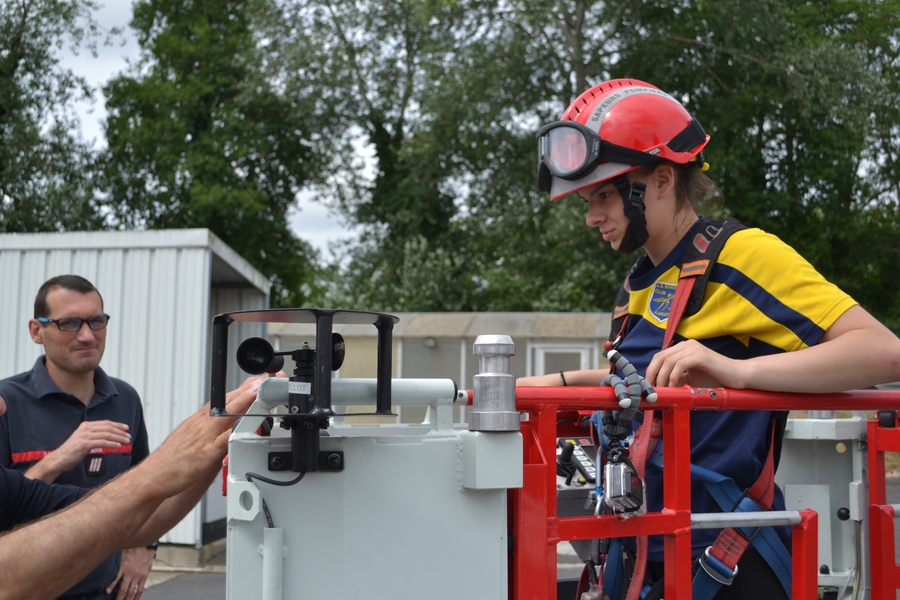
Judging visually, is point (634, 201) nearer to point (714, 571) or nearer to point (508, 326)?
point (714, 571)

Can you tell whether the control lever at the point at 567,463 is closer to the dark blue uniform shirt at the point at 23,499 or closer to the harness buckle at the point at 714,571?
the harness buckle at the point at 714,571

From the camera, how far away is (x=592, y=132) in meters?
2.11

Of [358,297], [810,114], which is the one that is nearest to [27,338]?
[358,297]

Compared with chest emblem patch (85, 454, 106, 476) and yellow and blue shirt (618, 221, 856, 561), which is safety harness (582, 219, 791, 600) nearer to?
yellow and blue shirt (618, 221, 856, 561)

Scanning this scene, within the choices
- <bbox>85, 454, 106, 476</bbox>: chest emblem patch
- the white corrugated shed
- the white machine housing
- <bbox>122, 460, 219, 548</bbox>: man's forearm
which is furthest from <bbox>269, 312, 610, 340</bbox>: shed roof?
the white machine housing

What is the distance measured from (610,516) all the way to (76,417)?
114 inches

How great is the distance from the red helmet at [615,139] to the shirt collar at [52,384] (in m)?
2.62

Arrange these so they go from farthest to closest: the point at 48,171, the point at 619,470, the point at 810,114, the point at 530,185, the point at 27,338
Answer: the point at 48,171
the point at 530,185
the point at 810,114
the point at 27,338
the point at 619,470

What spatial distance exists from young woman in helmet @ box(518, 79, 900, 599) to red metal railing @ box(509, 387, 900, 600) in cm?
8

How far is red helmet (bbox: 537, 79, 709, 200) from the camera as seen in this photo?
2.13 m

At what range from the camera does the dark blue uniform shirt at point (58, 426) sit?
3.52 meters

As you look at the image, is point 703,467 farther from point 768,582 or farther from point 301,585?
point 301,585

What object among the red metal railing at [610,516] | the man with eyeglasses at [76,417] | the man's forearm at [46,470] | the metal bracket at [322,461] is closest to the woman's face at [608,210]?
the red metal railing at [610,516]

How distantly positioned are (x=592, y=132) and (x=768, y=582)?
116 centimetres
